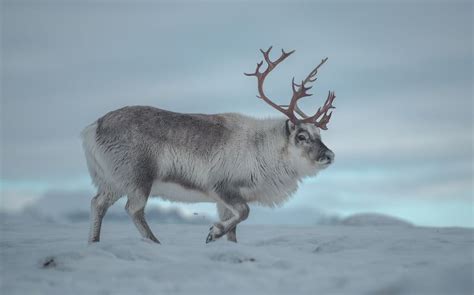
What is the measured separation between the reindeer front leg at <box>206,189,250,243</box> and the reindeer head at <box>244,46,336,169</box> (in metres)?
1.15

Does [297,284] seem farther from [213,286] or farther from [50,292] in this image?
[50,292]

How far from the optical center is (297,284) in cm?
500

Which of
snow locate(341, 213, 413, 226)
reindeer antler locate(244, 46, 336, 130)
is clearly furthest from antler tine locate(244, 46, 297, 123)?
snow locate(341, 213, 413, 226)

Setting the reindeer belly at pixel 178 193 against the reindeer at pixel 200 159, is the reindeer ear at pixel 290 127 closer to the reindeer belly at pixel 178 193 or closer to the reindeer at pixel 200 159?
the reindeer at pixel 200 159

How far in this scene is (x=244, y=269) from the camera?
5.46 meters

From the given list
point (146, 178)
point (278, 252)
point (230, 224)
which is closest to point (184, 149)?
point (146, 178)

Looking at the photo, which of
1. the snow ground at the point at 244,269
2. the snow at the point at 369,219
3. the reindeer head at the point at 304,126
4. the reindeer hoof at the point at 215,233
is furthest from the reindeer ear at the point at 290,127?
the snow at the point at 369,219

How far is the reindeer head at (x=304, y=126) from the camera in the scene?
27.6 feet

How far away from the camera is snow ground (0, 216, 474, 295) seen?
188 inches

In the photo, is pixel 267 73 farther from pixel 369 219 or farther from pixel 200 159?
pixel 369 219

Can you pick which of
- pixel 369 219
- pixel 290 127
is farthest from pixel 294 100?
pixel 369 219

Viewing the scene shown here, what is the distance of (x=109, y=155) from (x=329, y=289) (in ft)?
14.0

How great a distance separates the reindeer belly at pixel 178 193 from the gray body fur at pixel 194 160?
0.05ft

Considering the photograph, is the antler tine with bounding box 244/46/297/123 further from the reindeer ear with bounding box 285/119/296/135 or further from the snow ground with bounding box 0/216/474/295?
the snow ground with bounding box 0/216/474/295
